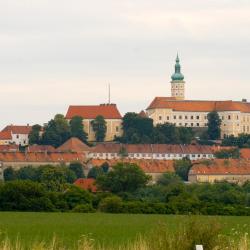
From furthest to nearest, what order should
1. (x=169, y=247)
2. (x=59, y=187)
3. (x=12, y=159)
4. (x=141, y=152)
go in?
(x=141, y=152) → (x=12, y=159) → (x=59, y=187) → (x=169, y=247)

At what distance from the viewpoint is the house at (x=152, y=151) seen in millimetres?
138000

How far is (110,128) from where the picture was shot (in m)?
152

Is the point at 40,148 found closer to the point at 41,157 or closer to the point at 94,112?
the point at 41,157

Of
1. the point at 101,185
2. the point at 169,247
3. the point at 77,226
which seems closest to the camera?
the point at 169,247

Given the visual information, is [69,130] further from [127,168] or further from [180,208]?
[180,208]

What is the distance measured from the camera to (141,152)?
139875 millimetres

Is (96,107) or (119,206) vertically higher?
(96,107)

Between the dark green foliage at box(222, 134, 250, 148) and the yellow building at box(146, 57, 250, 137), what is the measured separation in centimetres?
669

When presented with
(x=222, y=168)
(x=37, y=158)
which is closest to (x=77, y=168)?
(x=37, y=158)

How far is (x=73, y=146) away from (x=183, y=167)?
17.7 meters

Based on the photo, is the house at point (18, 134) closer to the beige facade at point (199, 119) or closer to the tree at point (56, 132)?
the tree at point (56, 132)

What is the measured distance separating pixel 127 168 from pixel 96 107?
261ft

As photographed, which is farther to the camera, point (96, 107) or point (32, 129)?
point (96, 107)

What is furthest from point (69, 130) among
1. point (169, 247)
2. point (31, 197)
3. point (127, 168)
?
point (169, 247)
